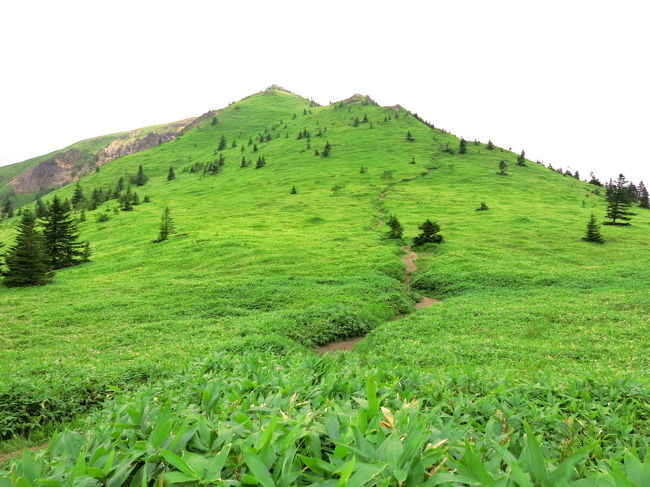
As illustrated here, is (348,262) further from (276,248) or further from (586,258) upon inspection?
(586,258)

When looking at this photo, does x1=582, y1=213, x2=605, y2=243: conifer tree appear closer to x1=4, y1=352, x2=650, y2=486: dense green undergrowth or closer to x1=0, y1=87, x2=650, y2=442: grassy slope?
x1=0, y1=87, x2=650, y2=442: grassy slope

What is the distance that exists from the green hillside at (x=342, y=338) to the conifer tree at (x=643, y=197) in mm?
23253

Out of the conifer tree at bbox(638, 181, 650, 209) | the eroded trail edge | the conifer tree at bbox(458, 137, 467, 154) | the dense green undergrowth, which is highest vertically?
the conifer tree at bbox(458, 137, 467, 154)

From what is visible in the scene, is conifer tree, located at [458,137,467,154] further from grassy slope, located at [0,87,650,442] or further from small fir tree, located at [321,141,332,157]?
grassy slope, located at [0,87,650,442]

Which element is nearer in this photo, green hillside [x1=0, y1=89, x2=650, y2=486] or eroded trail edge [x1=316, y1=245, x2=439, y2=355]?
green hillside [x1=0, y1=89, x2=650, y2=486]

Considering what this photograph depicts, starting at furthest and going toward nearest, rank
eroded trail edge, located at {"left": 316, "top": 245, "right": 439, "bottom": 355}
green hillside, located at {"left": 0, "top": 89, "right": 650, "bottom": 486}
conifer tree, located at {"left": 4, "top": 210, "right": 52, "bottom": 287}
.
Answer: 1. conifer tree, located at {"left": 4, "top": 210, "right": 52, "bottom": 287}
2. eroded trail edge, located at {"left": 316, "top": 245, "right": 439, "bottom": 355}
3. green hillside, located at {"left": 0, "top": 89, "right": 650, "bottom": 486}

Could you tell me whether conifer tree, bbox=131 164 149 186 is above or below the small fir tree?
below

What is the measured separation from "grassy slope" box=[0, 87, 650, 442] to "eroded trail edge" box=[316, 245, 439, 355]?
2.05 feet

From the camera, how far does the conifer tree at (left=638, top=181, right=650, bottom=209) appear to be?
84.2 meters

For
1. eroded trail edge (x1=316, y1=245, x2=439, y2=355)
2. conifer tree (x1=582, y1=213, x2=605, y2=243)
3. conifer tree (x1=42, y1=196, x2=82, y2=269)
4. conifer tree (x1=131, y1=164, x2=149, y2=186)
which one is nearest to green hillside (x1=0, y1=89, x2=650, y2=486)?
eroded trail edge (x1=316, y1=245, x2=439, y2=355)

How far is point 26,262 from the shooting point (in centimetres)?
2889

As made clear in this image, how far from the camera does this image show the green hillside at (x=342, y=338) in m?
2.49

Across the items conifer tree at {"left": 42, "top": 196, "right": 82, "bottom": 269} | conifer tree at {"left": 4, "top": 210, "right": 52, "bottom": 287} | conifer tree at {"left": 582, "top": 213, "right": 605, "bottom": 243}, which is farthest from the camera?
conifer tree at {"left": 582, "top": 213, "right": 605, "bottom": 243}

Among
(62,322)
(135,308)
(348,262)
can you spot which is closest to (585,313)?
(348,262)
